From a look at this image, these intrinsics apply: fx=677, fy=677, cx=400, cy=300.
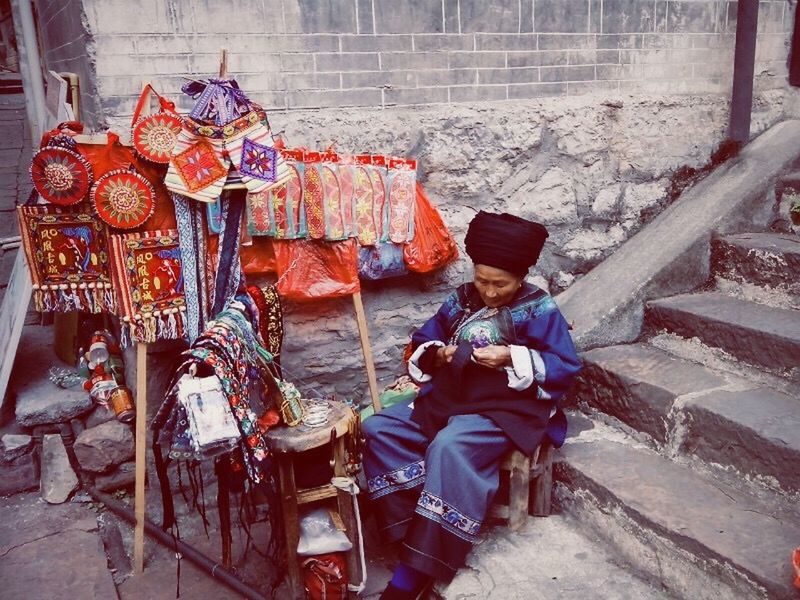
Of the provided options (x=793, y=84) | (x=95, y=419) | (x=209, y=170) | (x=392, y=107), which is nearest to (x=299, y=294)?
(x=209, y=170)

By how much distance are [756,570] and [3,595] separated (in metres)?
2.89

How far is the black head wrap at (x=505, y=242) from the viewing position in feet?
8.88

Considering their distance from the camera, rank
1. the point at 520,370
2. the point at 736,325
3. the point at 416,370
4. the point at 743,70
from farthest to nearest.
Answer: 1. the point at 743,70
2. the point at 736,325
3. the point at 416,370
4. the point at 520,370

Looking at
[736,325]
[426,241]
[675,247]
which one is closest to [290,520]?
[426,241]

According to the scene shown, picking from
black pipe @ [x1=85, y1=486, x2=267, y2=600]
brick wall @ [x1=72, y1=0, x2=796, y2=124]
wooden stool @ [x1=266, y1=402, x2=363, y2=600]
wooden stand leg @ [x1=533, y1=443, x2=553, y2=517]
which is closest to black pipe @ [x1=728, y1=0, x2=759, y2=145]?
brick wall @ [x1=72, y1=0, x2=796, y2=124]

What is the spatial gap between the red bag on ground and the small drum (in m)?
1.34

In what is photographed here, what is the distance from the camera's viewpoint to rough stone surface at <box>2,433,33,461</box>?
350 centimetres

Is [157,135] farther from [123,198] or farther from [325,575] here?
[325,575]

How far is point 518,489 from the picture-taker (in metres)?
2.79

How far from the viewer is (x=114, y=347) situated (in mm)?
Answer: 3783

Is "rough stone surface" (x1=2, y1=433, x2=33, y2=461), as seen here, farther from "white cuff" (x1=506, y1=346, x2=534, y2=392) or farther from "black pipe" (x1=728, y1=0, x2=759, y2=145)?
"black pipe" (x1=728, y1=0, x2=759, y2=145)

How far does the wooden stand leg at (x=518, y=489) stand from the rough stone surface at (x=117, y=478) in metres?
1.93

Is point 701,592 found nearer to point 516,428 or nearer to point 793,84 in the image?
point 516,428

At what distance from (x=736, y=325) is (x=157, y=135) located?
2.66 m
